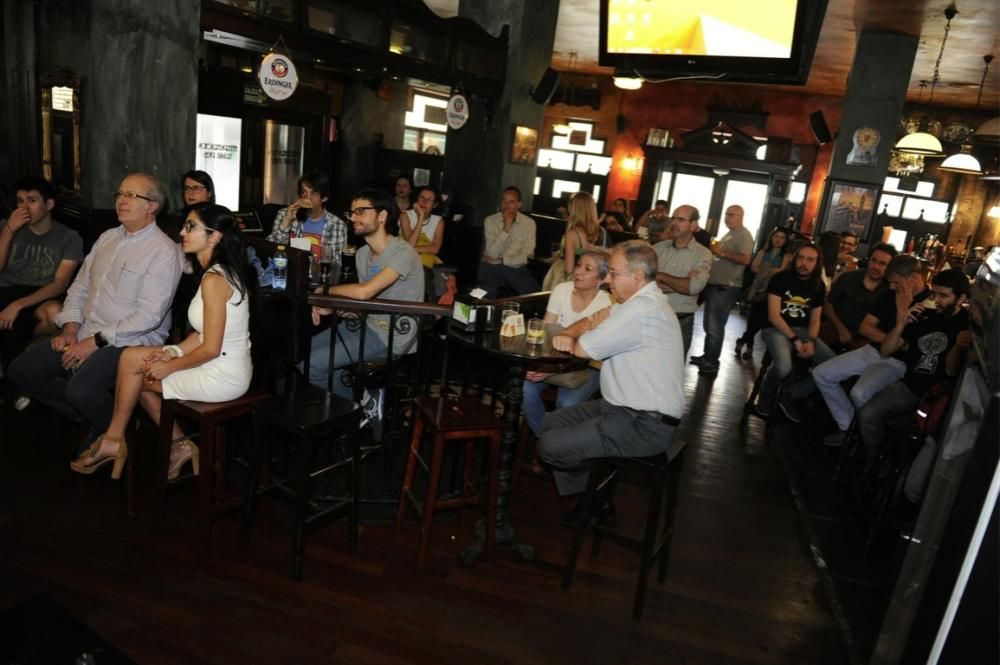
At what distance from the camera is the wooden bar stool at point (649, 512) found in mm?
2680

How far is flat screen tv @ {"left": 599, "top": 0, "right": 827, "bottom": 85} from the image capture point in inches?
168

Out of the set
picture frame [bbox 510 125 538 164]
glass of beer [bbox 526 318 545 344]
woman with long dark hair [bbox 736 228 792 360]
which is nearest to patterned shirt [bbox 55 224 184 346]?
glass of beer [bbox 526 318 545 344]

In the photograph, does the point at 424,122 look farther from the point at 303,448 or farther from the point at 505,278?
the point at 303,448

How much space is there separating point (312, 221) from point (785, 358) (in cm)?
368

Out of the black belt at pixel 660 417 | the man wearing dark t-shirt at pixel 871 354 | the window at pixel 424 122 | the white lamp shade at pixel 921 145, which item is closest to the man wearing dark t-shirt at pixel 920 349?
the man wearing dark t-shirt at pixel 871 354

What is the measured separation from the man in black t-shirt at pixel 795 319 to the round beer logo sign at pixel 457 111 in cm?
363

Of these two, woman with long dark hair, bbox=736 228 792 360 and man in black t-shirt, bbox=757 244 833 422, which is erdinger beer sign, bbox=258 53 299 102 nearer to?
man in black t-shirt, bbox=757 244 833 422

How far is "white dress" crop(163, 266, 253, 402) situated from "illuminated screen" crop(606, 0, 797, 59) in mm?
3594

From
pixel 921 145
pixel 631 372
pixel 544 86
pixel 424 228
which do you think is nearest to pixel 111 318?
pixel 631 372

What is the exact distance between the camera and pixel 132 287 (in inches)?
128

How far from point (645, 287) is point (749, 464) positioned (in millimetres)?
2200

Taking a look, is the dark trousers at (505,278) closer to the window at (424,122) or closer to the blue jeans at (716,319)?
the blue jeans at (716,319)

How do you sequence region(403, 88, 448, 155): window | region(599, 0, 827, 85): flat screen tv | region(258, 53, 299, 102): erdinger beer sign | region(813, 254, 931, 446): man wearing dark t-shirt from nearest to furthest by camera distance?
region(599, 0, 827, 85): flat screen tv
region(813, 254, 931, 446): man wearing dark t-shirt
region(258, 53, 299, 102): erdinger beer sign
region(403, 88, 448, 155): window

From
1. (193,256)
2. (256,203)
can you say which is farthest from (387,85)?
(193,256)
